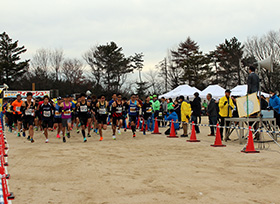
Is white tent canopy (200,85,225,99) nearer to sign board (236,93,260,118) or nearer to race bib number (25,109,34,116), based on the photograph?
sign board (236,93,260,118)

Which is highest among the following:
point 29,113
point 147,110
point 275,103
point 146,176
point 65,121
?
point 275,103

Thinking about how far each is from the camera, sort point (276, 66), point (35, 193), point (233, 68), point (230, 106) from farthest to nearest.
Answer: point (233, 68) → point (276, 66) → point (230, 106) → point (35, 193)

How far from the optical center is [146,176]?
7.16 metres

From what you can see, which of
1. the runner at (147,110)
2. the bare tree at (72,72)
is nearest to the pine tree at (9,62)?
the bare tree at (72,72)

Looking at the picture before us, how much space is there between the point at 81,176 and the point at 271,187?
3.94m

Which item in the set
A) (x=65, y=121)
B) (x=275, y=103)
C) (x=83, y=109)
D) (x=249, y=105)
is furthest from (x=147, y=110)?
(x=249, y=105)

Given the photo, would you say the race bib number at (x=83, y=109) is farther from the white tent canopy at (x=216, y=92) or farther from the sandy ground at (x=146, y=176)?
the white tent canopy at (x=216, y=92)

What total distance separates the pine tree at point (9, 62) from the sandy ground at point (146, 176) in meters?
51.8

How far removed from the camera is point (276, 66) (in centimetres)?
4756

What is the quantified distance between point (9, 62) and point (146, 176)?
58.8 m

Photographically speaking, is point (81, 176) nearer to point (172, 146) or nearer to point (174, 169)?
point (174, 169)

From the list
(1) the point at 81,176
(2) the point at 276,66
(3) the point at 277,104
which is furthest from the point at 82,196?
(2) the point at 276,66

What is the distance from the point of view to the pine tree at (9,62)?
5853 cm

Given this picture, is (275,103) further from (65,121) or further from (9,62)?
(9,62)
